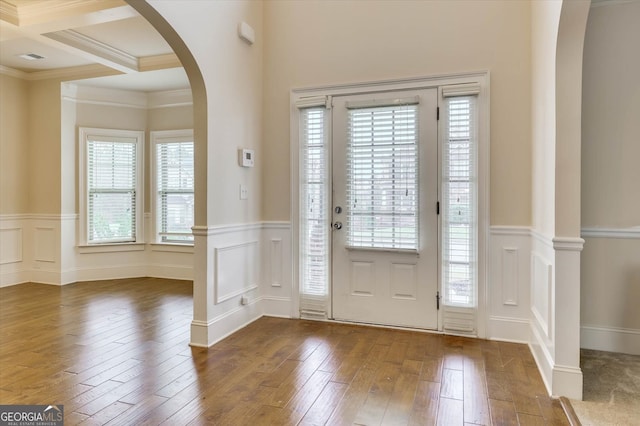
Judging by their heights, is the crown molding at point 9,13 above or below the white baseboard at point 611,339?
above

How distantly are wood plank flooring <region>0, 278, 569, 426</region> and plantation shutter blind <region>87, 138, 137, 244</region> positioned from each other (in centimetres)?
200

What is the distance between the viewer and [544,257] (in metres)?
2.62

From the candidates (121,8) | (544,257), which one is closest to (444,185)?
(544,257)

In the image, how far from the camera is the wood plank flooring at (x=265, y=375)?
6.82 ft

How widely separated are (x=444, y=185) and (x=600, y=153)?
3.80ft

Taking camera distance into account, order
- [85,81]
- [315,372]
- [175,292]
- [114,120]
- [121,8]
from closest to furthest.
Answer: [315,372], [121,8], [175,292], [85,81], [114,120]

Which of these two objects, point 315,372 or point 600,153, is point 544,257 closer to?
point 600,153

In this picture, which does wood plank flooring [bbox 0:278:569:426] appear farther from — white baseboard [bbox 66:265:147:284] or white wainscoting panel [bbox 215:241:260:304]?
white baseboard [bbox 66:265:147:284]

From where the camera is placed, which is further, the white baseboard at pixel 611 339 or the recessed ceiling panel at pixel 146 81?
the recessed ceiling panel at pixel 146 81

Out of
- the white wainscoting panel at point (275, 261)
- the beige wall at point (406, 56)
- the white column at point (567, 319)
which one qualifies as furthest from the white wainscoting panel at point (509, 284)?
the white wainscoting panel at point (275, 261)

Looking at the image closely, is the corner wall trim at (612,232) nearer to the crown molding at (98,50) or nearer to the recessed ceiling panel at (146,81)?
the recessed ceiling panel at (146,81)

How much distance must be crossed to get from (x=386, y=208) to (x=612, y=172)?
1739 mm

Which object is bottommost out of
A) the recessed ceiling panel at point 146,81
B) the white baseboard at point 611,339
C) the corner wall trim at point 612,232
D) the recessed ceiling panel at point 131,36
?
→ the white baseboard at point 611,339

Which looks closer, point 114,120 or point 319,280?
point 319,280
